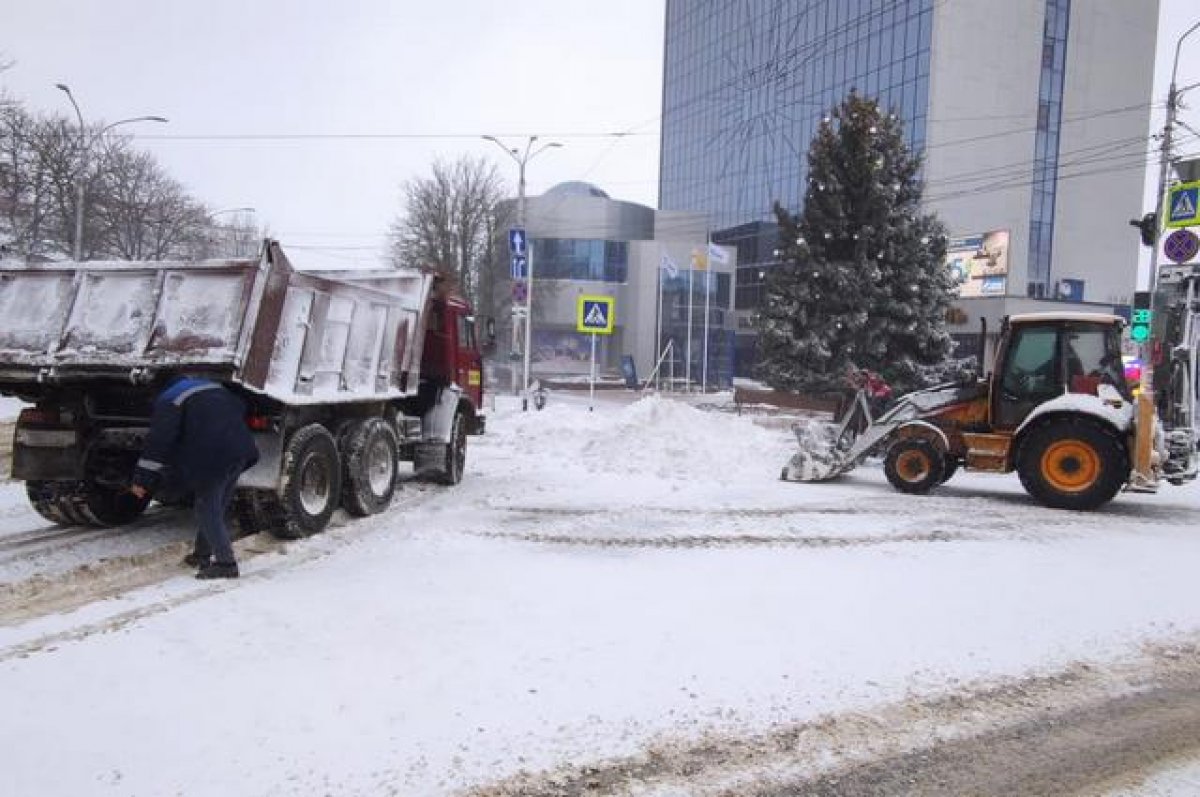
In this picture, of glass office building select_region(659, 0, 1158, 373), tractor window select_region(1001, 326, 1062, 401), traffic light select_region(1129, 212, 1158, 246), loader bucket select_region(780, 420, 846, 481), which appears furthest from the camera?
glass office building select_region(659, 0, 1158, 373)

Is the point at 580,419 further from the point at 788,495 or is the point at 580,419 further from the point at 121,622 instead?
the point at 121,622

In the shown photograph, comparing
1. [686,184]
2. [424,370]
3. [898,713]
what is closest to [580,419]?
[424,370]

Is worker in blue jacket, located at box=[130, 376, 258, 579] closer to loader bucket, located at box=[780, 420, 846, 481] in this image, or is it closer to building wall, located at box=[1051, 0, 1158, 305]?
loader bucket, located at box=[780, 420, 846, 481]

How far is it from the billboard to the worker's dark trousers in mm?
46013

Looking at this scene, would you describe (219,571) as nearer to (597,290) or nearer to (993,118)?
(993,118)

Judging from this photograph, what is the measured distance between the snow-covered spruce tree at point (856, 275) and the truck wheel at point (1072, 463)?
1595 cm

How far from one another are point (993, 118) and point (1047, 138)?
194 inches

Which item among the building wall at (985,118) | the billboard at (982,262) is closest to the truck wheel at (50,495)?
the billboard at (982,262)

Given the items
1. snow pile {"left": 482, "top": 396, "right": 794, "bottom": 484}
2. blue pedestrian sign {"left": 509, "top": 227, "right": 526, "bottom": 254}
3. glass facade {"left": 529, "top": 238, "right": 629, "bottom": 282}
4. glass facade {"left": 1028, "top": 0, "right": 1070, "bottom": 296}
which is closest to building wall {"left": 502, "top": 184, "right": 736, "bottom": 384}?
glass facade {"left": 529, "top": 238, "right": 629, "bottom": 282}

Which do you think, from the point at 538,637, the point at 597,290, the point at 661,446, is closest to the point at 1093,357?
the point at 661,446

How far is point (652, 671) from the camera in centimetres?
470

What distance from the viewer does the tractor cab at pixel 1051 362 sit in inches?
415

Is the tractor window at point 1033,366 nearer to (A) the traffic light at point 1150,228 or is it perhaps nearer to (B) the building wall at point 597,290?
(A) the traffic light at point 1150,228

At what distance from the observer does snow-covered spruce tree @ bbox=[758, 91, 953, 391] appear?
86.7ft
